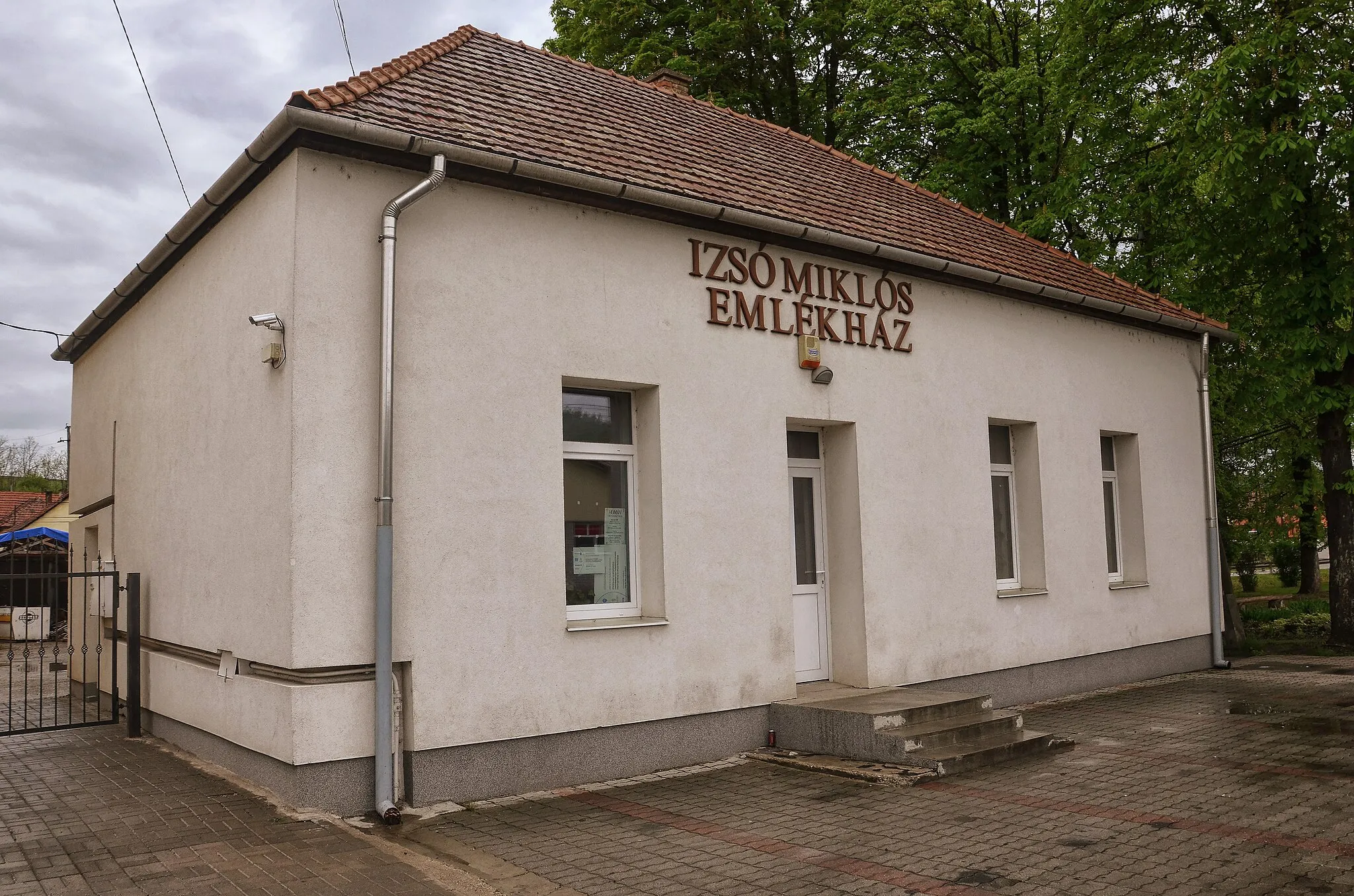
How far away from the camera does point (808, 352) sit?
933 centimetres

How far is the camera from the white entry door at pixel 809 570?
9695mm

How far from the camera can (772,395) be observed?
30.1 feet

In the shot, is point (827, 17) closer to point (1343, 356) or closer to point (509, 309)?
point (1343, 356)

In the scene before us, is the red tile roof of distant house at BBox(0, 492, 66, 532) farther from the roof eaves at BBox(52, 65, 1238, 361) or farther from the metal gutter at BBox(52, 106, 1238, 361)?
the metal gutter at BBox(52, 106, 1238, 361)

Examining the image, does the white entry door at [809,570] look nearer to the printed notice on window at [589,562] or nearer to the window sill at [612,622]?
the window sill at [612,622]

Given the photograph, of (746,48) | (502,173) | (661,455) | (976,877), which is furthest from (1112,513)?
(746,48)

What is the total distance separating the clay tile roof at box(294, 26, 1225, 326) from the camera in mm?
7808

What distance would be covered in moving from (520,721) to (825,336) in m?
4.48

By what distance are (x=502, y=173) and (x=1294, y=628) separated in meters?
15.8

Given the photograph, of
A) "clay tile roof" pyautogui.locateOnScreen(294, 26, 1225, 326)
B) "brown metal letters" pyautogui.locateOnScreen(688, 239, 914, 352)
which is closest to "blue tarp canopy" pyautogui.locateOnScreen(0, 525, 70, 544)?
"clay tile roof" pyautogui.locateOnScreen(294, 26, 1225, 326)

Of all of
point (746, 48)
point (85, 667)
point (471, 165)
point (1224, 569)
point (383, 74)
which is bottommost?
point (85, 667)

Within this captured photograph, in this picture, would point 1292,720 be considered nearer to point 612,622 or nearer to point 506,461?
point 612,622

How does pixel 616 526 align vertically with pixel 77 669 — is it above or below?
above

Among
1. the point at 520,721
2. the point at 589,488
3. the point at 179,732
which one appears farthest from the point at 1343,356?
the point at 179,732
